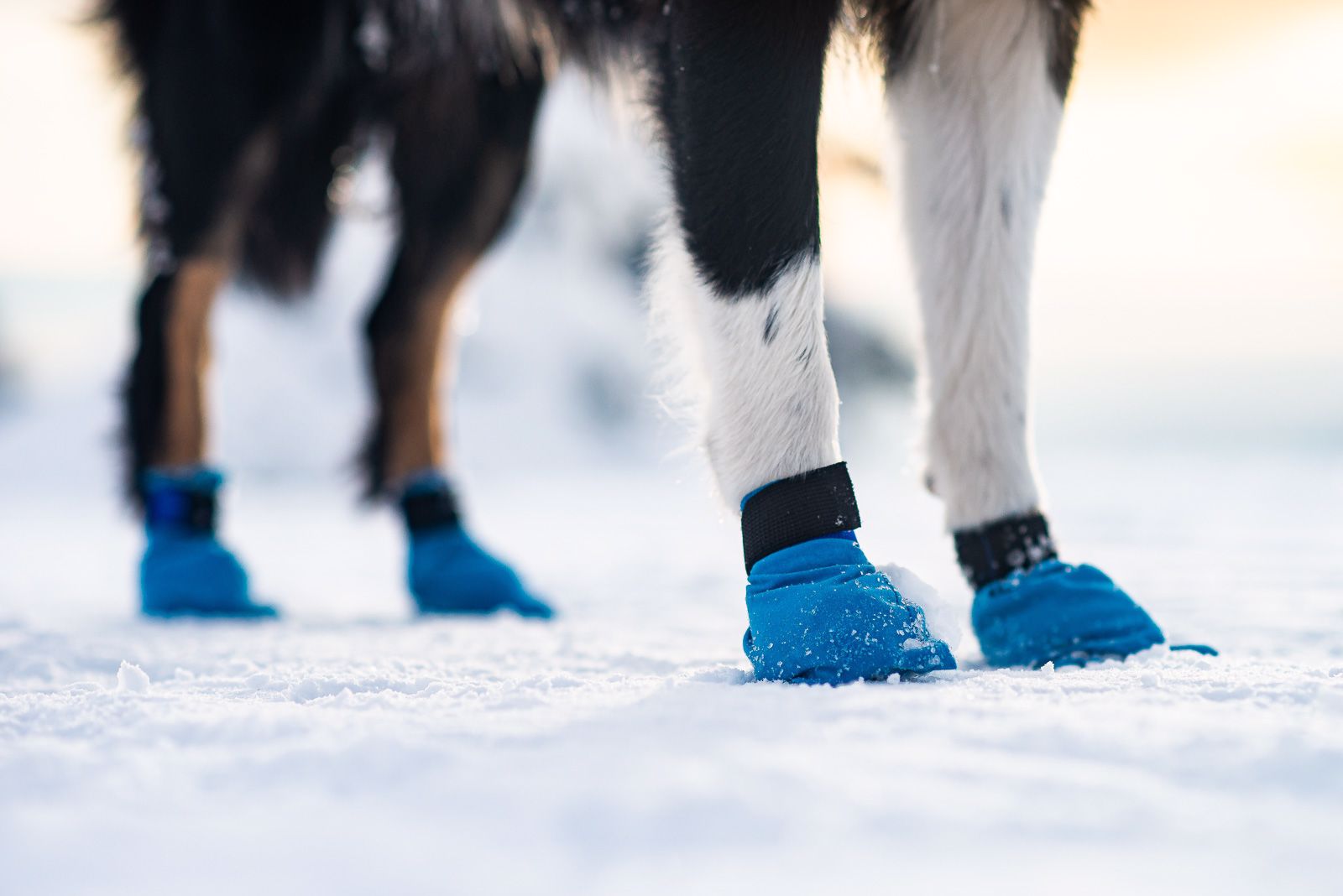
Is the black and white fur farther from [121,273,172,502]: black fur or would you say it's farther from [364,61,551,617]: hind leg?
[364,61,551,617]: hind leg

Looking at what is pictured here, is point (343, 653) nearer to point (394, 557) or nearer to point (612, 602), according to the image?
point (612, 602)

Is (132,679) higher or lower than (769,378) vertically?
lower

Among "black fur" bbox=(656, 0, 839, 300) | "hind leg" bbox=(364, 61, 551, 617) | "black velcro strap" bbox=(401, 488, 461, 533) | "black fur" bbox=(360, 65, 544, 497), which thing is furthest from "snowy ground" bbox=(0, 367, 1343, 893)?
"black fur" bbox=(360, 65, 544, 497)

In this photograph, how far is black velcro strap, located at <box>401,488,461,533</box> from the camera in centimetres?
177

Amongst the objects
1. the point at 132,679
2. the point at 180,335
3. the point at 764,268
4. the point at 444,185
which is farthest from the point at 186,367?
the point at 764,268

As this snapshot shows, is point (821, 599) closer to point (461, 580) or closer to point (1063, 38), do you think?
point (1063, 38)

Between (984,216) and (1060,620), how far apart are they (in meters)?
0.42

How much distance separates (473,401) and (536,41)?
535 cm

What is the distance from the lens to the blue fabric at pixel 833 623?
2.77ft

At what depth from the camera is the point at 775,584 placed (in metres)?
0.89

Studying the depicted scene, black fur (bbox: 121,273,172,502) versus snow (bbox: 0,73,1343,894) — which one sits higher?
black fur (bbox: 121,273,172,502)

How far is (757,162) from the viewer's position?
89 centimetres

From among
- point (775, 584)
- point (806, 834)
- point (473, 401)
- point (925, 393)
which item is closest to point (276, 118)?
point (925, 393)

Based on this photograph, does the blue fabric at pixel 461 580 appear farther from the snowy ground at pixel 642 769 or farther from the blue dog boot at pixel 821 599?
the blue dog boot at pixel 821 599
